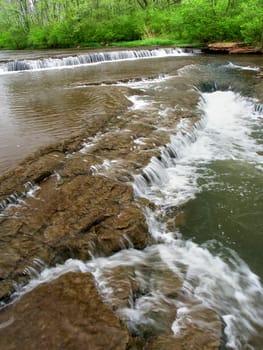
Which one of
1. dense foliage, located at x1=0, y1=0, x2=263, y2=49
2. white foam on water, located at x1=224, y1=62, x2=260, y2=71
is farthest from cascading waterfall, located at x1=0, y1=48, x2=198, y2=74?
white foam on water, located at x1=224, y1=62, x2=260, y2=71

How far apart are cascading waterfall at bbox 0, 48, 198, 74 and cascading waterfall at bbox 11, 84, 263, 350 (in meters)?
12.8

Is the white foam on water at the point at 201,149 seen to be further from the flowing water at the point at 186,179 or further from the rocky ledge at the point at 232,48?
the rocky ledge at the point at 232,48

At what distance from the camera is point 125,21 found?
27.9 meters

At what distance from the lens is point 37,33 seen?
30.6m

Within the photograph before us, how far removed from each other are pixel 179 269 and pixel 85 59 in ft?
53.7

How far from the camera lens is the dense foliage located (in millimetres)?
21125

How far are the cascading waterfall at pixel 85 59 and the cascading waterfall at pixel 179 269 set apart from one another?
1277 centimetres

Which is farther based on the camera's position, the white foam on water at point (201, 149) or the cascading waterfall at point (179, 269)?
the white foam on water at point (201, 149)

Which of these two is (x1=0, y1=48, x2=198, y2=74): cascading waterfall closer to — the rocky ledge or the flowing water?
the rocky ledge

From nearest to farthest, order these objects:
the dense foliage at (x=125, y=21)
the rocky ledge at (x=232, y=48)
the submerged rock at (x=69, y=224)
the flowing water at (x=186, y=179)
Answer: the flowing water at (x=186, y=179) → the submerged rock at (x=69, y=224) → the rocky ledge at (x=232, y=48) → the dense foliage at (x=125, y=21)

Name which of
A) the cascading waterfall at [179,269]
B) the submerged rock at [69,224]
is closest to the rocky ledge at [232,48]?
the cascading waterfall at [179,269]

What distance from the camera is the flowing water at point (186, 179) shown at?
3.49 metres

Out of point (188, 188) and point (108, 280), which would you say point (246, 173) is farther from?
point (108, 280)

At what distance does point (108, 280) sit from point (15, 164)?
2.63m
